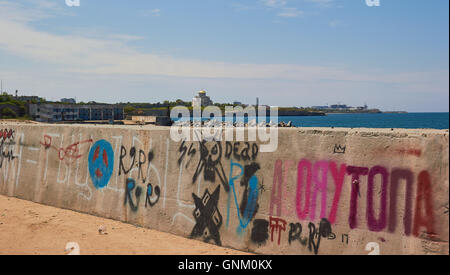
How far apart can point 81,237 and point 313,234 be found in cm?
407

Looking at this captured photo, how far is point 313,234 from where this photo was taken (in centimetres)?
554

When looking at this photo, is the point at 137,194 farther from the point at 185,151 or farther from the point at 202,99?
the point at 202,99

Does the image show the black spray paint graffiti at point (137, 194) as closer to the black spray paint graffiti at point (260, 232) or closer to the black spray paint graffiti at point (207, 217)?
the black spray paint graffiti at point (207, 217)

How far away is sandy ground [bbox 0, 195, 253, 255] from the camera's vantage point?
20.4 ft

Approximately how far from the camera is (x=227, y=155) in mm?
6441

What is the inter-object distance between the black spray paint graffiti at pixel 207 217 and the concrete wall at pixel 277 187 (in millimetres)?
17

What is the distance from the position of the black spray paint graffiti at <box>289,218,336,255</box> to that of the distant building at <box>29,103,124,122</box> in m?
94.1

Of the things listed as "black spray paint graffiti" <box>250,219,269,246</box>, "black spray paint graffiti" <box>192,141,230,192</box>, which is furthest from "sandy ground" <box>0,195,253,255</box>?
"black spray paint graffiti" <box>192,141,230,192</box>

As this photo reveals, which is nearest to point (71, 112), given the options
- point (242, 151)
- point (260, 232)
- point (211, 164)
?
point (211, 164)

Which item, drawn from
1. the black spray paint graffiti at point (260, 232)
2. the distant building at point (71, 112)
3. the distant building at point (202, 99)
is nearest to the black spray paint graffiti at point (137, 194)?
the black spray paint graffiti at point (260, 232)

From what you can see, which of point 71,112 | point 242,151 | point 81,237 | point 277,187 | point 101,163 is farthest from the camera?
point 71,112

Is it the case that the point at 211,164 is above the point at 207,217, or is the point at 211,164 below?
above

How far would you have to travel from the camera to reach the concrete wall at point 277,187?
489cm

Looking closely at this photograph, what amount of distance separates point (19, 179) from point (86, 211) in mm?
2678
